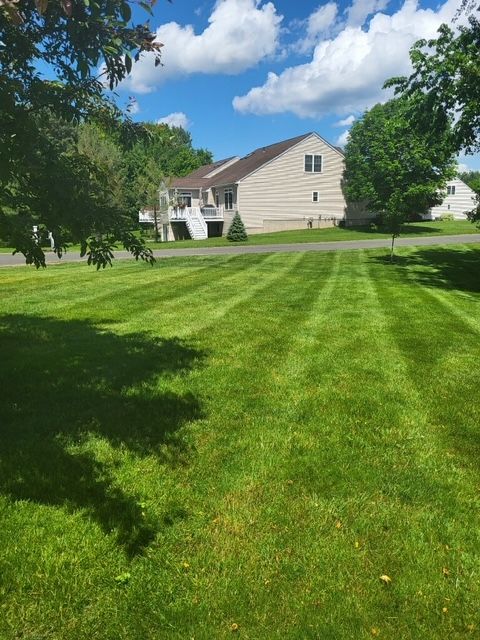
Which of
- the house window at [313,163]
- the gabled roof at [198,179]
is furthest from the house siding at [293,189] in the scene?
the gabled roof at [198,179]

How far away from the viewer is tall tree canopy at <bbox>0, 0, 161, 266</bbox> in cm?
345

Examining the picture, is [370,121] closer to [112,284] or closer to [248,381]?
[112,284]

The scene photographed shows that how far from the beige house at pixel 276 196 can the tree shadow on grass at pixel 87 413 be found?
3819 cm

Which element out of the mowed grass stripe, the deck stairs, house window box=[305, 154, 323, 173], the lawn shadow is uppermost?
house window box=[305, 154, 323, 173]

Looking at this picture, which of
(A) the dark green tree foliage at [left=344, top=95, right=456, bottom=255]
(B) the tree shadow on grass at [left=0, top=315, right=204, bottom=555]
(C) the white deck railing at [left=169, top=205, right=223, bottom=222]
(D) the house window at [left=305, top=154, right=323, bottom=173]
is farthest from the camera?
(D) the house window at [left=305, top=154, right=323, bottom=173]

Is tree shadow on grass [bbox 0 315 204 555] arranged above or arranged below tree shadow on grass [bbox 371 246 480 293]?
below

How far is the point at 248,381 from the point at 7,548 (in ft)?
12.1

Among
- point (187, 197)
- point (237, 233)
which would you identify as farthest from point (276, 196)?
point (187, 197)

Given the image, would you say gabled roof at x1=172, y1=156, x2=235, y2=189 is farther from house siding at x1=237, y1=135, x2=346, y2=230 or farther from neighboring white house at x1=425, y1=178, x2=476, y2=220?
neighboring white house at x1=425, y1=178, x2=476, y2=220

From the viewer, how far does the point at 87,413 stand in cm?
528

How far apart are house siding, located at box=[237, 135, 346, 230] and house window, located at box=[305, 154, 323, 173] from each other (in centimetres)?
33

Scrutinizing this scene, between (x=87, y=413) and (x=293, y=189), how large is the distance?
4438 centimetres

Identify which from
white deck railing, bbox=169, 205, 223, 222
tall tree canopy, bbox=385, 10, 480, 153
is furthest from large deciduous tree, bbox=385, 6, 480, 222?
white deck railing, bbox=169, 205, 223, 222

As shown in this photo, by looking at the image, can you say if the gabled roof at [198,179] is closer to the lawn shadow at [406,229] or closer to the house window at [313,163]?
the house window at [313,163]
